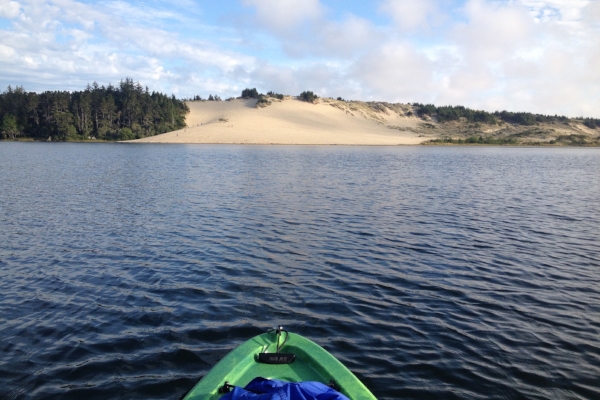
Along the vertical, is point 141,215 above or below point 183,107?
below

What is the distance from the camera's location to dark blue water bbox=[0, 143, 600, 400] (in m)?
8.38

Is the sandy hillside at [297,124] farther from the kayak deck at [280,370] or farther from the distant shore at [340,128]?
the kayak deck at [280,370]

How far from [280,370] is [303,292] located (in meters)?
5.46

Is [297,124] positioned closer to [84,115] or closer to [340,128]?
[340,128]

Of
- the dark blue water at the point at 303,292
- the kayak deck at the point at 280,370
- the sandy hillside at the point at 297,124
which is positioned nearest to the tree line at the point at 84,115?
the sandy hillside at the point at 297,124

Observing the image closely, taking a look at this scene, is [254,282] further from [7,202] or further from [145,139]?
[145,139]

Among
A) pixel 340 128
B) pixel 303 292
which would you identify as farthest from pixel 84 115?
pixel 303 292

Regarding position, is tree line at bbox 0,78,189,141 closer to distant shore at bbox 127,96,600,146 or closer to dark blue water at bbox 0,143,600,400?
distant shore at bbox 127,96,600,146

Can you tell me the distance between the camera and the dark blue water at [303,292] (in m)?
8.38

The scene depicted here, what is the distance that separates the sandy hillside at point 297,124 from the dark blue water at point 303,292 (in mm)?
93983

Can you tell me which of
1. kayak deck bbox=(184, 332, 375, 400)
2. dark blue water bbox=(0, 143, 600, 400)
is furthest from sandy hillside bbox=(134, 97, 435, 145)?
kayak deck bbox=(184, 332, 375, 400)

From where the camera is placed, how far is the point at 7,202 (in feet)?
80.2

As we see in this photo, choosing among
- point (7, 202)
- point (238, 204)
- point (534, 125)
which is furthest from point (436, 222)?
point (534, 125)

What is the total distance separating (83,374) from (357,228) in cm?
1371
